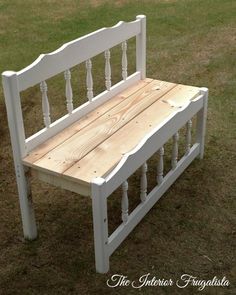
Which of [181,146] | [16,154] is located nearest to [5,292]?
[16,154]

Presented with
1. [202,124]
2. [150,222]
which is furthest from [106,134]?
[202,124]

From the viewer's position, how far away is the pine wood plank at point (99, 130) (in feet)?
8.84

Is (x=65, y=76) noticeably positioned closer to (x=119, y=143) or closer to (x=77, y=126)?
A: (x=77, y=126)

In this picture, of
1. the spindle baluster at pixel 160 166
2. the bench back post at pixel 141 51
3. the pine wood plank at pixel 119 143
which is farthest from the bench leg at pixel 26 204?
the bench back post at pixel 141 51

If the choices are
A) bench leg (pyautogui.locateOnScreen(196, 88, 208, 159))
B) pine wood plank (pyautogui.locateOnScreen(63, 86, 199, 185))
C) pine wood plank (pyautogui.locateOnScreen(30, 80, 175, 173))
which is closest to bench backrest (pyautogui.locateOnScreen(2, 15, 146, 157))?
pine wood plank (pyautogui.locateOnScreen(30, 80, 175, 173))

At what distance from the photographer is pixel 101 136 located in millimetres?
2955

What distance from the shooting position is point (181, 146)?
3861mm

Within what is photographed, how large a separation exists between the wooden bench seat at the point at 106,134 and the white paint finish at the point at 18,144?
0.25 feet

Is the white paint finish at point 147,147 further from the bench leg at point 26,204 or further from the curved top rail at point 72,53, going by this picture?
the curved top rail at point 72,53

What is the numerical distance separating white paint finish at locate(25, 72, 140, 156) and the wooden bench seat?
3 cm

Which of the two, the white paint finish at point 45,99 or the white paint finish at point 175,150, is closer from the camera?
the white paint finish at point 45,99

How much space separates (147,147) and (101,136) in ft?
1.25

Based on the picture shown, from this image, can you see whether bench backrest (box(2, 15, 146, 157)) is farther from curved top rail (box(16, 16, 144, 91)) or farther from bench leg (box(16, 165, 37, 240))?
bench leg (box(16, 165, 37, 240))

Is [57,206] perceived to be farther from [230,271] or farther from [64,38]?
[64,38]
